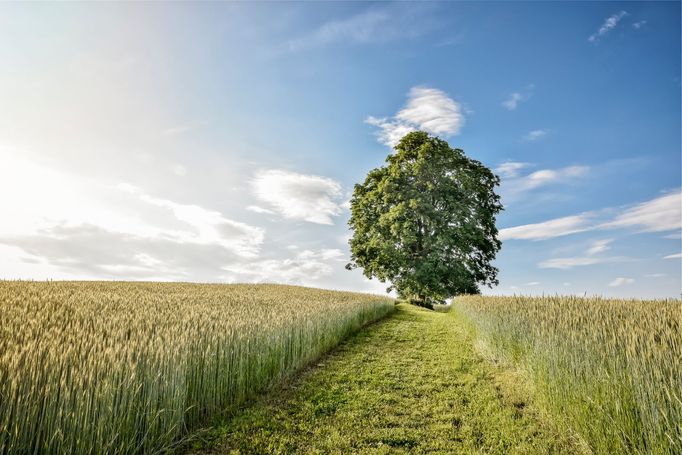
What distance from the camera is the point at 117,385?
3.83m

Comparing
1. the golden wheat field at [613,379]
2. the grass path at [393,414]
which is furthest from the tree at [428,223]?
the golden wheat field at [613,379]

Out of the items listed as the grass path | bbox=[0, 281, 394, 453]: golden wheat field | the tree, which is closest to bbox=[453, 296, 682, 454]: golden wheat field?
the grass path

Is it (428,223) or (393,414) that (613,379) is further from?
(428,223)

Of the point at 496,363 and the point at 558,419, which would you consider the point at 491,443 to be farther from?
the point at 496,363

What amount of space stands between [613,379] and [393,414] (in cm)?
321

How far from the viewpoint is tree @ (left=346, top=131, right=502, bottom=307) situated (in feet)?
86.8

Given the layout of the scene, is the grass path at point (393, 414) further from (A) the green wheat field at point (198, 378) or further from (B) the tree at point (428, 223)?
(B) the tree at point (428, 223)

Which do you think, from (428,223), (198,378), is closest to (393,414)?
(198,378)

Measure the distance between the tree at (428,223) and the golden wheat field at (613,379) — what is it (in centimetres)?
1960

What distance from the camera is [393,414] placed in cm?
607

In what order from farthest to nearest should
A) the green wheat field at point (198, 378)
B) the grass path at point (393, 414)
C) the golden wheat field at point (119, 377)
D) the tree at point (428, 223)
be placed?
1. the tree at point (428, 223)
2. the grass path at point (393, 414)
3. the green wheat field at point (198, 378)
4. the golden wheat field at point (119, 377)

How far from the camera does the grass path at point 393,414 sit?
4.92m

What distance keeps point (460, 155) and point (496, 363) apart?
22.8 metres

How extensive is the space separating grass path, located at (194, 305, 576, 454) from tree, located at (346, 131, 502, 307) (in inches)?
673
